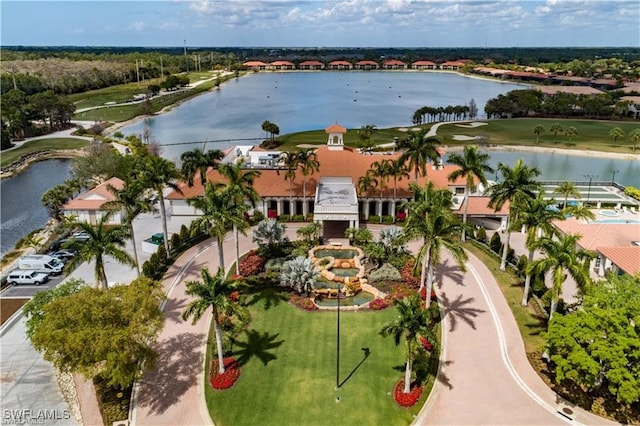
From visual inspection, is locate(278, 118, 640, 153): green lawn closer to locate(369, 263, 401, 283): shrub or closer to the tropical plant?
locate(369, 263, 401, 283): shrub

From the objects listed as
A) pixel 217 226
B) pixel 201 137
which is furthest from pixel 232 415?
pixel 201 137

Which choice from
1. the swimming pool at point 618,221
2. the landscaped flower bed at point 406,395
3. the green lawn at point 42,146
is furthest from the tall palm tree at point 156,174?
the green lawn at point 42,146

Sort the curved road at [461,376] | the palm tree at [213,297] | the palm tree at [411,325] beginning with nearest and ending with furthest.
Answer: the palm tree at [411,325]
the curved road at [461,376]
the palm tree at [213,297]

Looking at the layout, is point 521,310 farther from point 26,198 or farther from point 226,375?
point 26,198

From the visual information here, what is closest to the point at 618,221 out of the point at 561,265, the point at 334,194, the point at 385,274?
the point at 561,265

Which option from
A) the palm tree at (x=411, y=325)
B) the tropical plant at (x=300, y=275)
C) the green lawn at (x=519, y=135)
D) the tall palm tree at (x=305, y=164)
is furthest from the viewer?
the green lawn at (x=519, y=135)

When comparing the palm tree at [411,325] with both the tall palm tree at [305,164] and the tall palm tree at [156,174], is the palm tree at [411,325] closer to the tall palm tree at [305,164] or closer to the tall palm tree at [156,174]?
the tall palm tree at [156,174]
